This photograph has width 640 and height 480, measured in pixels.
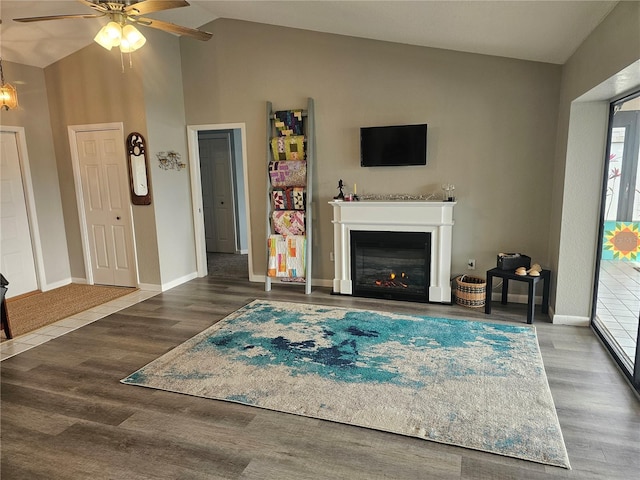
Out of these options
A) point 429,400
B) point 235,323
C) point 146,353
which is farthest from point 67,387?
point 429,400

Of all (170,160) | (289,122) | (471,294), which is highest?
(289,122)

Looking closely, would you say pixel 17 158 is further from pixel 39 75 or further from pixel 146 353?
pixel 146 353

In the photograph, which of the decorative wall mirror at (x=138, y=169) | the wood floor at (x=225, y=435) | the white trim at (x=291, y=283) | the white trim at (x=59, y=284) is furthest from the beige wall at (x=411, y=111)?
the white trim at (x=59, y=284)

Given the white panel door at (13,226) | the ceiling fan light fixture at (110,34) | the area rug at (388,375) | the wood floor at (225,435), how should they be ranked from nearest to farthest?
the wood floor at (225,435) → the area rug at (388,375) → the ceiling fan light fixture at (110,34) → the white panel door at (13,226)

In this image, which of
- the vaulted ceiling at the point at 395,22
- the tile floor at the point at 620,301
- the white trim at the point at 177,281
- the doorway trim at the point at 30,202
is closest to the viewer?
the vaulted ceiling at the point at 395,22

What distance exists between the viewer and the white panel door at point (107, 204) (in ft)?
16.9

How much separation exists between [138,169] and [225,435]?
12.1 feet

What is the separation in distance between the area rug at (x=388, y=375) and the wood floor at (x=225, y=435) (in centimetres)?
9

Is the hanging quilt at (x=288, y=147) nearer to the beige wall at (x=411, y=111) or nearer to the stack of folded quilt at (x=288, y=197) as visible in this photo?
the stack of folded quilt at (x=288, y=197)

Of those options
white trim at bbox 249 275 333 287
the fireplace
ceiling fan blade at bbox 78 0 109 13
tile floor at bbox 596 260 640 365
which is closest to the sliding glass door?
tile floor at bbox 596 260 640 365

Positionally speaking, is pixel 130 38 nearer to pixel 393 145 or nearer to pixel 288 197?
pixel 288 197

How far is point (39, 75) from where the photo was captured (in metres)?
5.17

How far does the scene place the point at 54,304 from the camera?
480 cm

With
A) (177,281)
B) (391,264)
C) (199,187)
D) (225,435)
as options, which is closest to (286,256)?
(391,264)
